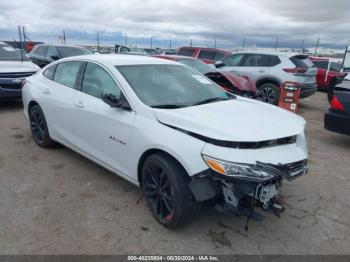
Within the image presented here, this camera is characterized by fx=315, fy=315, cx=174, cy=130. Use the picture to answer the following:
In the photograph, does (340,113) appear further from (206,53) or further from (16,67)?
(206,53)

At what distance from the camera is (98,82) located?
388 cm

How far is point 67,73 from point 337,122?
15.4 feet

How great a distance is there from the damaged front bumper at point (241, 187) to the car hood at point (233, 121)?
0.30m

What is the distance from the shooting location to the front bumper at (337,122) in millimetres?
5567

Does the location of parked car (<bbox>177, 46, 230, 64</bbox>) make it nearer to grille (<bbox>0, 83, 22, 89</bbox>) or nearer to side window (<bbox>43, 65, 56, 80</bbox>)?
grille (<bbox>0, 83, 22, 89</bbox>)

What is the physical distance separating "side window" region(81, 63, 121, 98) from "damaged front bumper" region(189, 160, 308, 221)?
4.75 ft

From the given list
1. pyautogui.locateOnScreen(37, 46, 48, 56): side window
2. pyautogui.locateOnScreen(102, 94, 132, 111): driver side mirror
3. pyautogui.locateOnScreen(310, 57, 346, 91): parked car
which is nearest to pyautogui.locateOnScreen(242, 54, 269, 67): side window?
pyautogui.locateOnScreen(310, 57, 346, 91): parked car

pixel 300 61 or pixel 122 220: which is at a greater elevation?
pixel 300 61

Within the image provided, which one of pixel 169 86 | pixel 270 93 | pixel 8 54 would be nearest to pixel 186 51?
pixel 270 93

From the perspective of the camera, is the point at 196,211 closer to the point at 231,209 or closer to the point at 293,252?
the point at 231,209

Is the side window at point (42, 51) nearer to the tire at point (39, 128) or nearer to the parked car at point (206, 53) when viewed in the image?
the parked car at point (206, 53)

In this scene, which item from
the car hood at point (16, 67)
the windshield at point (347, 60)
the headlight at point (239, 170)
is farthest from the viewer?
the windshield at point (347, 60)

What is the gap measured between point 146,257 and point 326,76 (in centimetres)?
1354

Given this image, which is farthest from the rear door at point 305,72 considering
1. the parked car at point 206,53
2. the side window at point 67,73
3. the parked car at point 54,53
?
the parked car at point 54,53
